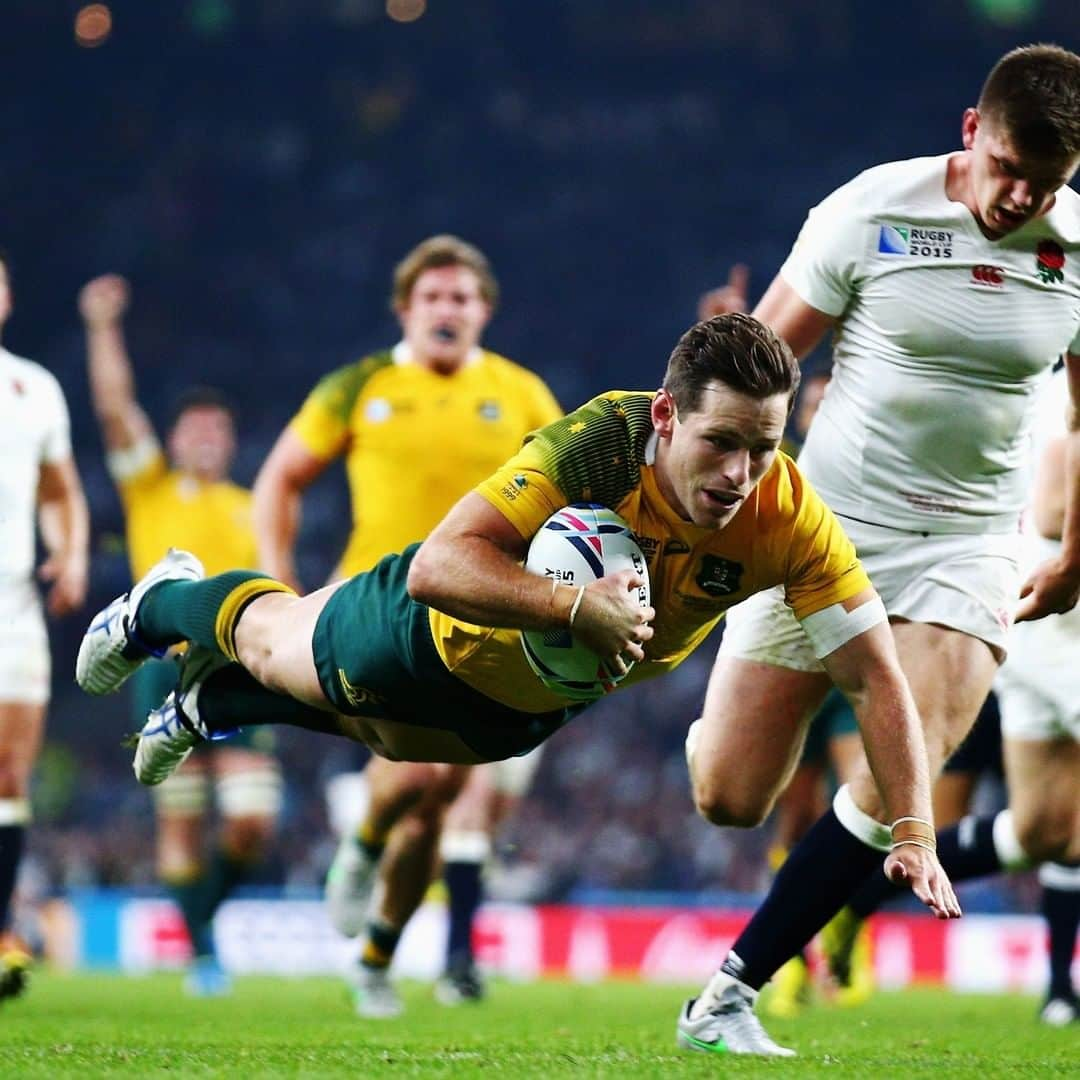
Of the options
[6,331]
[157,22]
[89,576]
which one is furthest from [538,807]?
[157,22]

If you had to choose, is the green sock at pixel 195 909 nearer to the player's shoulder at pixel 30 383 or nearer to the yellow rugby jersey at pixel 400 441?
the yellow rugby jersey at pixel 400 441

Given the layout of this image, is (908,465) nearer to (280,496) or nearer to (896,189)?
(896,189)

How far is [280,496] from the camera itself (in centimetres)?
704

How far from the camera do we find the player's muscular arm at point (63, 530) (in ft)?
23.4

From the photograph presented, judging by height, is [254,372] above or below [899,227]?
above

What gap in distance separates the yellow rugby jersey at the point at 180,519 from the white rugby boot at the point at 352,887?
2.96 metres

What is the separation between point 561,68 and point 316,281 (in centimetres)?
445

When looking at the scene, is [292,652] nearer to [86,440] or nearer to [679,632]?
[679,632]

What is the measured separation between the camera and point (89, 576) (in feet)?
79.1

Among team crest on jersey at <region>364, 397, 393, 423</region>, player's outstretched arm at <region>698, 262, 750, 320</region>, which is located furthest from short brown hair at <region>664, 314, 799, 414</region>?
team crest on jersey at <region>364, 397, 393, 423</region>

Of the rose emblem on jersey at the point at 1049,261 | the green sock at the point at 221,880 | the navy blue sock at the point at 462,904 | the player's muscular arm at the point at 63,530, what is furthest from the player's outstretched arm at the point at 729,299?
the green sock at the point at 221,880

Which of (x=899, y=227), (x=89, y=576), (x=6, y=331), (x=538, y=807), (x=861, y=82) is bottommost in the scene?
(x=538, y=807)

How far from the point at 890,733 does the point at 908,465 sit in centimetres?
100

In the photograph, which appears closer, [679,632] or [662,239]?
[679,632]
